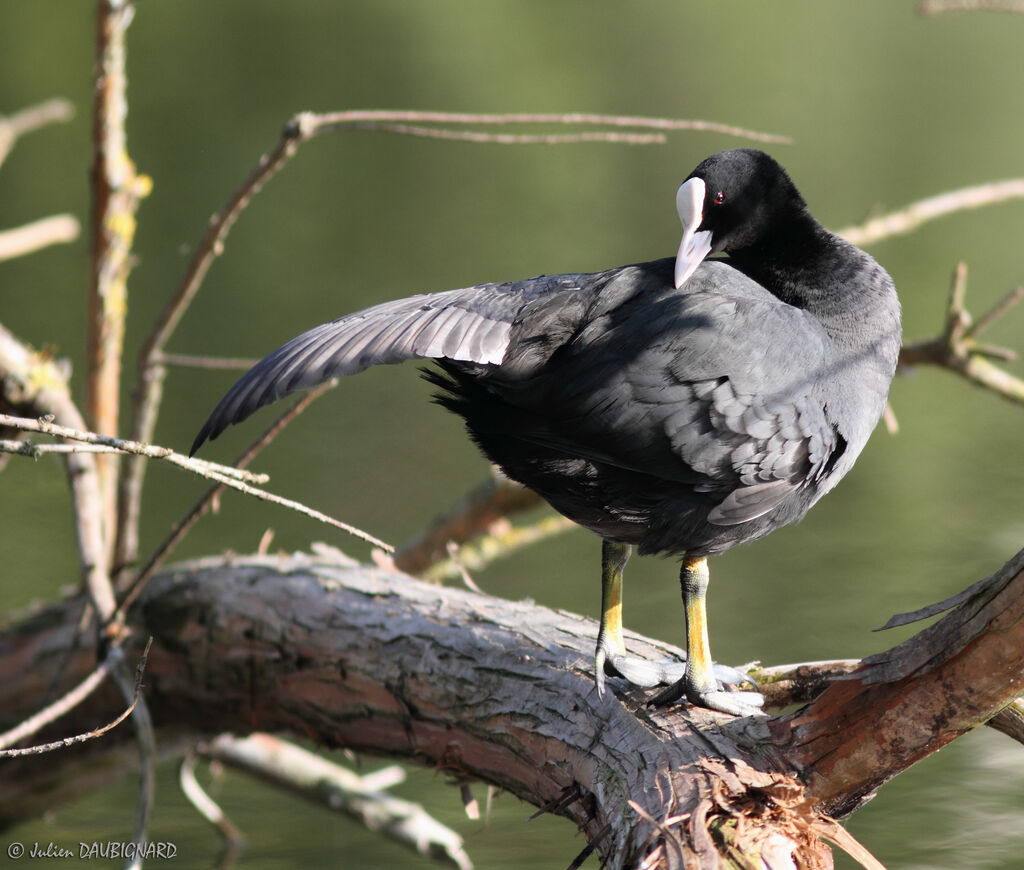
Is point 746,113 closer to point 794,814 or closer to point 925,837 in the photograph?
point 925,837

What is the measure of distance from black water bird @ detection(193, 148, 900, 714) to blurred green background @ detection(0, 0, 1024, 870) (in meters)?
1.36

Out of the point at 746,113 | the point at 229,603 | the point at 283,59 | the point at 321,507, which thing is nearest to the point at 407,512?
the point at 321,507

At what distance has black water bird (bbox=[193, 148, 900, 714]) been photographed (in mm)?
2205

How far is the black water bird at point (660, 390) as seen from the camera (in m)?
2.21

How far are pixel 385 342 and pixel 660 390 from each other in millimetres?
513

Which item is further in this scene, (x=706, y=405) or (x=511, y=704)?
(x=511, y=704)

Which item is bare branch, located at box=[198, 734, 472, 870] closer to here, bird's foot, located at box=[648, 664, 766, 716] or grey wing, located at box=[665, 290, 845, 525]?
bird's foot, located at box=[648, 664, 766, 716]

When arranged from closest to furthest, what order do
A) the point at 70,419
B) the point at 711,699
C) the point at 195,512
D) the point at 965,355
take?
the point at 711,699 → the point at 195,512 → the point at 70,419 → the point at 965,355

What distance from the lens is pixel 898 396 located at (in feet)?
23.4

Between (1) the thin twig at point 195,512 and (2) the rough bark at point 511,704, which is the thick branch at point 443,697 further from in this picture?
(1) the thin twig at point 195,512

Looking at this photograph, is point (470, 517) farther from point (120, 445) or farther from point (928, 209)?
point (120, 445)

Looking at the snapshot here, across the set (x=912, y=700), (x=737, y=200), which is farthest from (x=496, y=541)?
(x=912, y=700)

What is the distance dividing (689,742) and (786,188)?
1252mm

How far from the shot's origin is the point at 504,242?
888 cm
